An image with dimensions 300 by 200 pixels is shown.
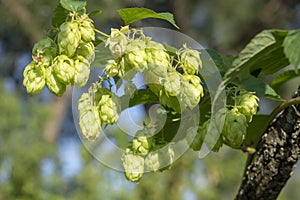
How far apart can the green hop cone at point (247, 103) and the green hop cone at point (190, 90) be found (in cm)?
7

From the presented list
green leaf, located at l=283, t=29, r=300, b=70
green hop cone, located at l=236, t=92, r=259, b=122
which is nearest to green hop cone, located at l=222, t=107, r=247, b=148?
green hop cone, located at l=236, t=92, r=259, b=122

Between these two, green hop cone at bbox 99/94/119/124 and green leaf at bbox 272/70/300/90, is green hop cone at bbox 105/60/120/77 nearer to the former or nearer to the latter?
green hop cone at bbox 99/94/119/124

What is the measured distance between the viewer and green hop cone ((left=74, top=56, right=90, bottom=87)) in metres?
0.57

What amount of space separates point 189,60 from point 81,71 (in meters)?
0.11

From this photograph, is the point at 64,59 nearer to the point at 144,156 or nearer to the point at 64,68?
the point at 64,68

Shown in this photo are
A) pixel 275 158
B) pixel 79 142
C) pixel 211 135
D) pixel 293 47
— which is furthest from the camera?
pixel 79 142

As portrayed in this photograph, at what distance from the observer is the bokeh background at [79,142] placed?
3490mm

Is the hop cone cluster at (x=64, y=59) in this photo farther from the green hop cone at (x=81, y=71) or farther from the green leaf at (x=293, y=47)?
the green leaf at (x=293, y=47)

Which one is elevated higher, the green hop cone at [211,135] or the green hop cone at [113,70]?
the green hop cone at [113,70]

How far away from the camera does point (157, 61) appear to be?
1.80 ft

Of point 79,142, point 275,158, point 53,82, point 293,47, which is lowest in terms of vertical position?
point 79,142

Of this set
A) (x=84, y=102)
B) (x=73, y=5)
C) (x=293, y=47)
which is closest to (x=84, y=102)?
(x=84, y=102)

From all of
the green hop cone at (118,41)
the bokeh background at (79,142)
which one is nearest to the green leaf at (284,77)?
the green hop cone at (118,41)

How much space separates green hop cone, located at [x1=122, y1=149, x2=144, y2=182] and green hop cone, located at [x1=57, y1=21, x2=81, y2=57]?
13 cm
